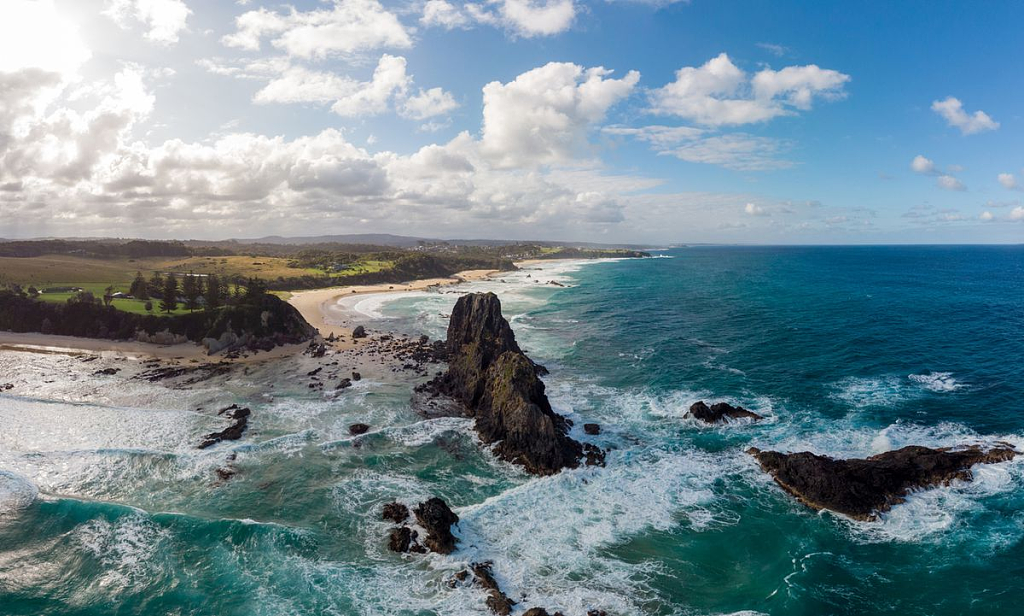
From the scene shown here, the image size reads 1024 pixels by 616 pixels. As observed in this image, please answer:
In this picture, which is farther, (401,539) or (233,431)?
(233,431)

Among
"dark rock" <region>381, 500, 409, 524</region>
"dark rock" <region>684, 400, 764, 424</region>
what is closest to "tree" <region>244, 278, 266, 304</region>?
"dark rock" <region>381, 500, 409, 524</region>

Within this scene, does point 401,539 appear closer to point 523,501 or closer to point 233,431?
point 523,501

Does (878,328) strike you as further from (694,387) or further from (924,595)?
(924,595)

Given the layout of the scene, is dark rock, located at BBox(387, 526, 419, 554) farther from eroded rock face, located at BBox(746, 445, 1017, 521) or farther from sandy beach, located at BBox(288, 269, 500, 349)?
sandy beach, located at BBox(288, 269, 500, 349)

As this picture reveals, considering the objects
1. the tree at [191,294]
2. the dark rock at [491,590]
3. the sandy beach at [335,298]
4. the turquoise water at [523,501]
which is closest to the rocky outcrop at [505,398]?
the turquoise water at [523,501]

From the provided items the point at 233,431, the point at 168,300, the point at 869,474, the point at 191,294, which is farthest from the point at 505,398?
the point at 168,300

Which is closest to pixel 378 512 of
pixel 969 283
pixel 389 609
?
pixel 389 609
